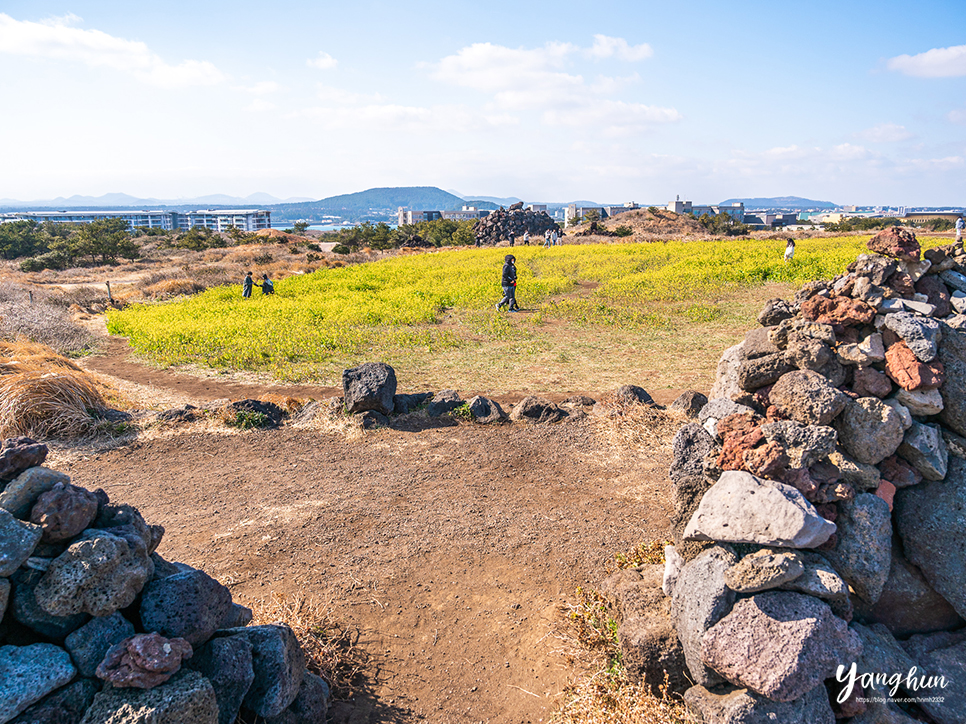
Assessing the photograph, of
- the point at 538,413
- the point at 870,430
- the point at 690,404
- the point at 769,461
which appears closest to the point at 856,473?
the point at 870,430

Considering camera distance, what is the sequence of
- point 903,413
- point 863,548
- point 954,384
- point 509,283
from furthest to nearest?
point 509,283 < point 954,384 < point 903,413 < point 863,548

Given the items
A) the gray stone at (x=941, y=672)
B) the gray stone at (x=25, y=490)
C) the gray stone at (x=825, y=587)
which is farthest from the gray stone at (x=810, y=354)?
the gray stone at (x=25, y=490)

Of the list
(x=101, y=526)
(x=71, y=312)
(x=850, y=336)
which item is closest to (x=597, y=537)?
(x=850, y=336)

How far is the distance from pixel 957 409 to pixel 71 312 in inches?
861

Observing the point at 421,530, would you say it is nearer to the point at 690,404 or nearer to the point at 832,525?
the point at 832,525

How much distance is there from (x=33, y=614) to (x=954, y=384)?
4761 millimetres

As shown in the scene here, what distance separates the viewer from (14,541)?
96.1 inches

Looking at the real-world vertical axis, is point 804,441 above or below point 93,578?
above

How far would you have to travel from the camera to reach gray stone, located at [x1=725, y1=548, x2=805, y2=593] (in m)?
2.65

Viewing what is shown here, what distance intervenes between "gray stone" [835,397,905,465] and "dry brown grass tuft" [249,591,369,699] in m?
3.25

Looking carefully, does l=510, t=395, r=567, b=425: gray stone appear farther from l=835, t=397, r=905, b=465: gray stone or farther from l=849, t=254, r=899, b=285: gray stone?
l=835, t=397, r=905, b=465: gray stone

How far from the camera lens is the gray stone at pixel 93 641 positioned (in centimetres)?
240

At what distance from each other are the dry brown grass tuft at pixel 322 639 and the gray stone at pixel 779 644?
2178mm

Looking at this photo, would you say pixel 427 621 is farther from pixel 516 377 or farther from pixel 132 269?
pixel 132 269
